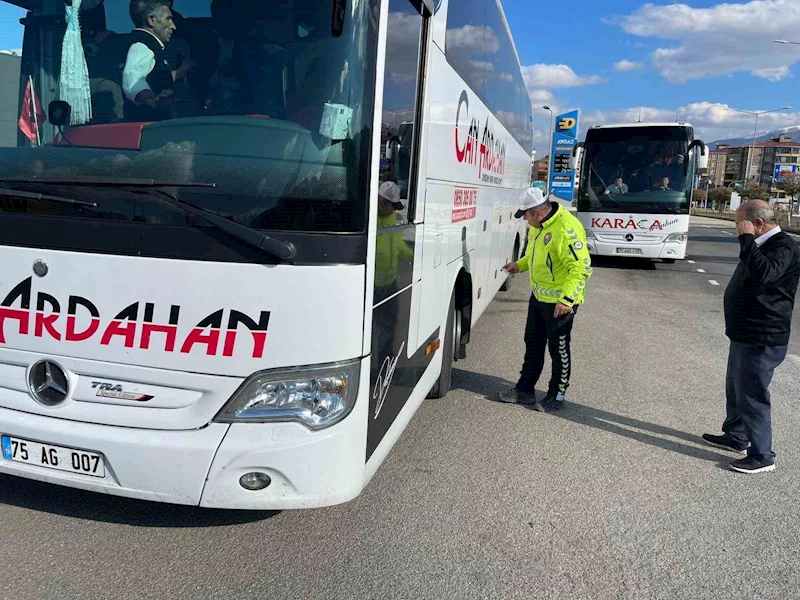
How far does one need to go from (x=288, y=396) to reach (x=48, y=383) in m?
1.07

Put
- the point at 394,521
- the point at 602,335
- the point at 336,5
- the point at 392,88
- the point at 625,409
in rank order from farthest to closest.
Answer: the point at 602,335 → the point at 625,409 → the point at 394,521 → the point at 392,88 → the point at 336,5

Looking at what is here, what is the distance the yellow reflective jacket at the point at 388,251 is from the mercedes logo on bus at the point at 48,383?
4.65 ft

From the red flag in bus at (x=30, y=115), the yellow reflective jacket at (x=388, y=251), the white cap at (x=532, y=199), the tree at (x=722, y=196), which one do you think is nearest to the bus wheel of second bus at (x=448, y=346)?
the white cap at (x=532, y=199)

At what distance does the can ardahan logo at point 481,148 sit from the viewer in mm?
4809

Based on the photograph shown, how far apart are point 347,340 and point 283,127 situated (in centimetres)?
90

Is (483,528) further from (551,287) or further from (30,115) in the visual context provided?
(30,115)

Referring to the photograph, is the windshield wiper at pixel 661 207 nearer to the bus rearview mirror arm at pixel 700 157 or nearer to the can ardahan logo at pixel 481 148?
the bus rearview mirror arm at pixel 700 157

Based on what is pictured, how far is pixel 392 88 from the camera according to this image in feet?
9.83

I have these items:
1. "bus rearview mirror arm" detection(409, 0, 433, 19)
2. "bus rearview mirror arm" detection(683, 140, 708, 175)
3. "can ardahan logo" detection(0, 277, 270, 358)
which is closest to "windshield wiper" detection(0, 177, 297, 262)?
"can ardahan logo" detection(0, 277, 270, 358)

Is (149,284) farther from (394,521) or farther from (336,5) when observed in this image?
(394,521)

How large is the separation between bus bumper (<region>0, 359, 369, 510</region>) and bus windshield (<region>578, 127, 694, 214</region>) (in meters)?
13.3

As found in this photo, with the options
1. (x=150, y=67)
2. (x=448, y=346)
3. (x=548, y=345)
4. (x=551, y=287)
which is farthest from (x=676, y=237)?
(x=150, y=67)

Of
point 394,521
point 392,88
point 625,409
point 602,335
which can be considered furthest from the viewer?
point 602,335

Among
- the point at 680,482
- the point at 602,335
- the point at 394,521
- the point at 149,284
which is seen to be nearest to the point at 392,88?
the point at 149,284
